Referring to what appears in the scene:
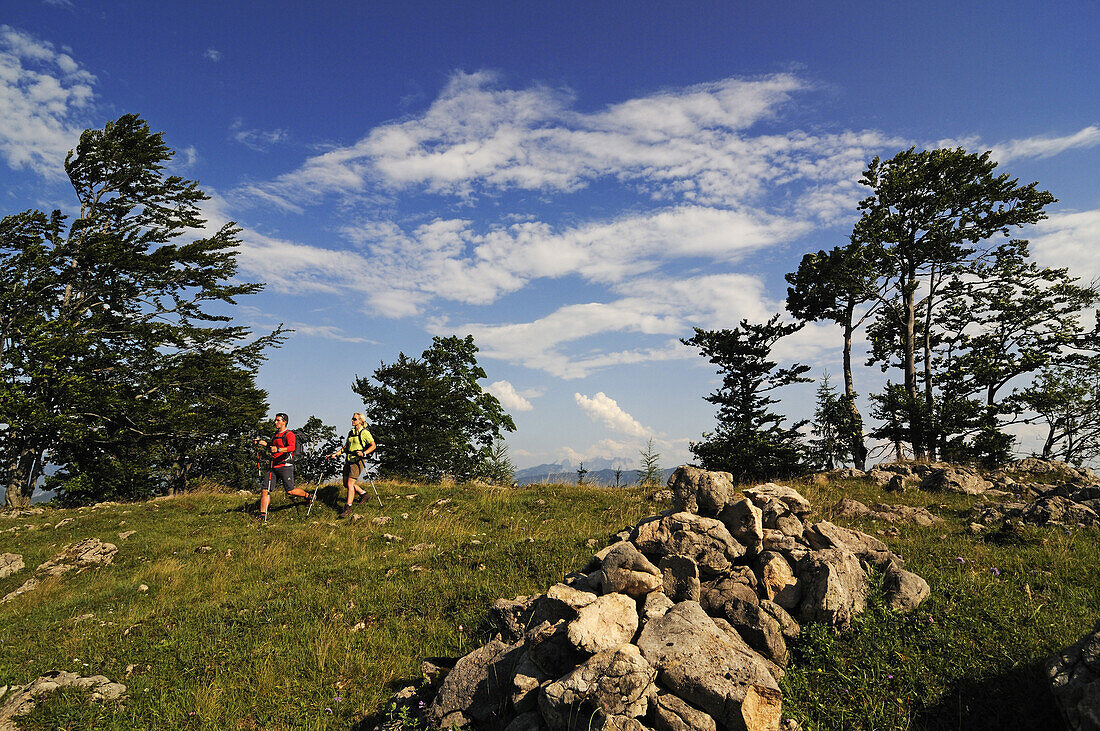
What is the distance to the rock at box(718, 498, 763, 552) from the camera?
24.8 ft

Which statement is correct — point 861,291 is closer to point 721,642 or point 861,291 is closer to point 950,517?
point 950,517

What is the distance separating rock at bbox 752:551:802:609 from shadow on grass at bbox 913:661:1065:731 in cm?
178

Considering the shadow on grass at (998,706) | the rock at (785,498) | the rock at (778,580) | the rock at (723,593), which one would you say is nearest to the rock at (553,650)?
the rock at (723,593)

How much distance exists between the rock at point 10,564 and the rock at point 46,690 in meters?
7.21

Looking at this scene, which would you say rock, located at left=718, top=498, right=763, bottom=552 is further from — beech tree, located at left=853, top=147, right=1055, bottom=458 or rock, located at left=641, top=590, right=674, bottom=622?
beech tree, located at left=853, top=147, right=1055, bottom=458

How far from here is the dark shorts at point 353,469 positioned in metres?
15.8

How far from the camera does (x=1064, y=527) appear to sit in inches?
382

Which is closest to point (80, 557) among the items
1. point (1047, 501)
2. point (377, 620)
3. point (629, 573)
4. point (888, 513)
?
point (377, 620)

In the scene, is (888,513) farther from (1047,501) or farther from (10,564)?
(10,564)

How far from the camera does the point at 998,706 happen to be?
4.71 metres

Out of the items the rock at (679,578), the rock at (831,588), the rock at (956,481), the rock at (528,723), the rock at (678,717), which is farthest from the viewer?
the rock at (956,481)

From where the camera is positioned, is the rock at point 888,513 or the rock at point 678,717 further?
the rock at point 888,513

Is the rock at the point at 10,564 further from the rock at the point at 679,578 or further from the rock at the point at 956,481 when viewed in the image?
the rock at the point at 956,481

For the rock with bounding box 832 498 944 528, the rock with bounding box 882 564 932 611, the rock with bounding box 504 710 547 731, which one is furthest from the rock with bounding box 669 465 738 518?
the rock with bounding box 504 710 547 731
